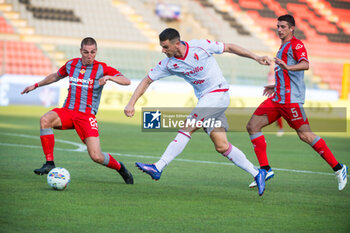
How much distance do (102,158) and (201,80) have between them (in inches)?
57.7

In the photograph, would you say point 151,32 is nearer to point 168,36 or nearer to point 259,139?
point 259,139

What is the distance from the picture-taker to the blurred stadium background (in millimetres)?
24328

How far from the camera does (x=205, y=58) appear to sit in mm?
6695

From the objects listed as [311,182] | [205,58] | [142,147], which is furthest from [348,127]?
[205,58]

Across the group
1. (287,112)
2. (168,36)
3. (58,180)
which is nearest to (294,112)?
(287,112)

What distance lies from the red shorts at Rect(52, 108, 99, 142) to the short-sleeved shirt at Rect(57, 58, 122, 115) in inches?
2.8

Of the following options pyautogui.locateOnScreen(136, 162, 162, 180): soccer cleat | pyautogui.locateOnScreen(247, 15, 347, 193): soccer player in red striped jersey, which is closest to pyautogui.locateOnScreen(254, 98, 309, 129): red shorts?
pyautogui.locateOnScreen(247, 15, 347, 193): soccer player in red striped jersey

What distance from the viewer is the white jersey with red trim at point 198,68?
6594 millimetres

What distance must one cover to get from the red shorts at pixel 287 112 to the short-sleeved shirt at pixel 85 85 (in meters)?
1.92

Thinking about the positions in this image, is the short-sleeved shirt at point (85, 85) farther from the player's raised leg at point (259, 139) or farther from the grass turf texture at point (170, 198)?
the player's raised leg at point (259, 139)

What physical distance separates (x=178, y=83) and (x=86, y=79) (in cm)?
1697

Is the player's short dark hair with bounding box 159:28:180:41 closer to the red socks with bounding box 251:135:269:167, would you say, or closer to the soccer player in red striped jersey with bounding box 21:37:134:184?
the soccer player in red striped jersey with bounding box 21:37:134:184

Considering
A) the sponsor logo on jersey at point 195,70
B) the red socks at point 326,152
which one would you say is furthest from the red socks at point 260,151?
the sponsor logo on jersey at point 195,70

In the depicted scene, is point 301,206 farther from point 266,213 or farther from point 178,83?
point 178,83
